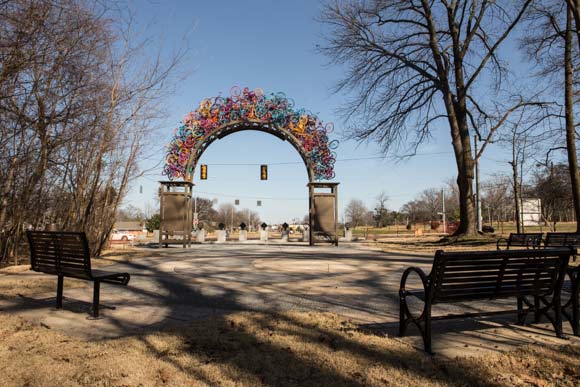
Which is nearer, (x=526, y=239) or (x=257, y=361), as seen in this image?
(x=257, y=361)

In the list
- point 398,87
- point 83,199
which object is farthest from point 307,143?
point 83,199

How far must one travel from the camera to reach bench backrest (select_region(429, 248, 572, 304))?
3.87 metres

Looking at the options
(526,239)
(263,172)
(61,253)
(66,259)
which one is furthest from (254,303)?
(263,172)

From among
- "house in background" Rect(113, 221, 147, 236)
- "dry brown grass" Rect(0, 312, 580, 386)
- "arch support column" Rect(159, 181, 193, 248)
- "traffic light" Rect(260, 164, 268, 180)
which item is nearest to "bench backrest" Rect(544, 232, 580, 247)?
"dry brown grass" Rect(0, 312, 580, 386)

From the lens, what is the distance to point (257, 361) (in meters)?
3.35

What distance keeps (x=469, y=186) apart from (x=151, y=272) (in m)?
15.7

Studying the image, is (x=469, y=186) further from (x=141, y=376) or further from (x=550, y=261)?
(x=141, y=376)

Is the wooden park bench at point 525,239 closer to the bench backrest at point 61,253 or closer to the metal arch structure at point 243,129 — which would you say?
the metal arch structure at point 243,129

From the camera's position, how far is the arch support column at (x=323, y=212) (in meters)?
20.3

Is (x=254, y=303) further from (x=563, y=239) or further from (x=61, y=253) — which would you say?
(x=563, y=239)

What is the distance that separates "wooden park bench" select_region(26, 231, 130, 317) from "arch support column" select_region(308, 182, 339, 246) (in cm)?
A: 1519

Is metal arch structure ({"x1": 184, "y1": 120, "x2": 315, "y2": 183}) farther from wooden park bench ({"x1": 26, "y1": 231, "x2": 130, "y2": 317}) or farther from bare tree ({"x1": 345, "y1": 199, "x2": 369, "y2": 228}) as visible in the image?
bare tree ({"x1": 345, "y1": 199, "x2": 369, "y2": 228})

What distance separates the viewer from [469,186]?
64.0 ft

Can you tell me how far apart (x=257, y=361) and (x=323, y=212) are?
17.1 meters
